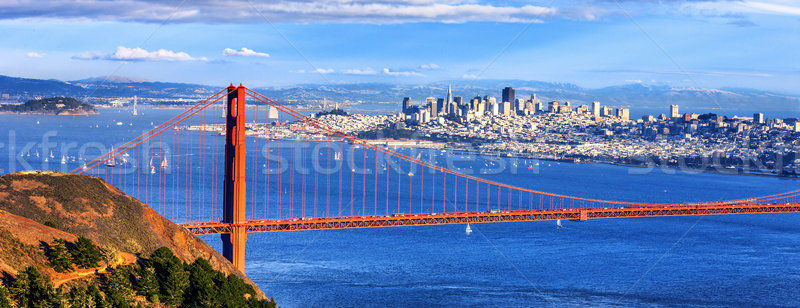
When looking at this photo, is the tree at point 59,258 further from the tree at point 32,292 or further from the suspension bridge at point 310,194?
the suspension bridge at point 310,194

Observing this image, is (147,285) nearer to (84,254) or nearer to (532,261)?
(84,254)

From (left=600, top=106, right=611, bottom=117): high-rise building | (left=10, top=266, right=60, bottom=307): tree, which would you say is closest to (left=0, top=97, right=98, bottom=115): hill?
(left=600, top=106, right=611, bottom=117): high-rise building

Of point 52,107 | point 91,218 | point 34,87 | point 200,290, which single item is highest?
point 34,87

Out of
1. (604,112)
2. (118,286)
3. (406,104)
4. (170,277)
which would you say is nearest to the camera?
(118,286)

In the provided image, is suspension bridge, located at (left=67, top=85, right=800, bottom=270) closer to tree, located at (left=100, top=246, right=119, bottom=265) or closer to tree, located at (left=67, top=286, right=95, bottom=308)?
tree, located at (left=100, top=246, right=119, bottom=265)

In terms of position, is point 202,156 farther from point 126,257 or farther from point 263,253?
point 126,257

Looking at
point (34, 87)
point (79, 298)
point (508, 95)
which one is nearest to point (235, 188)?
point (79, 298)
